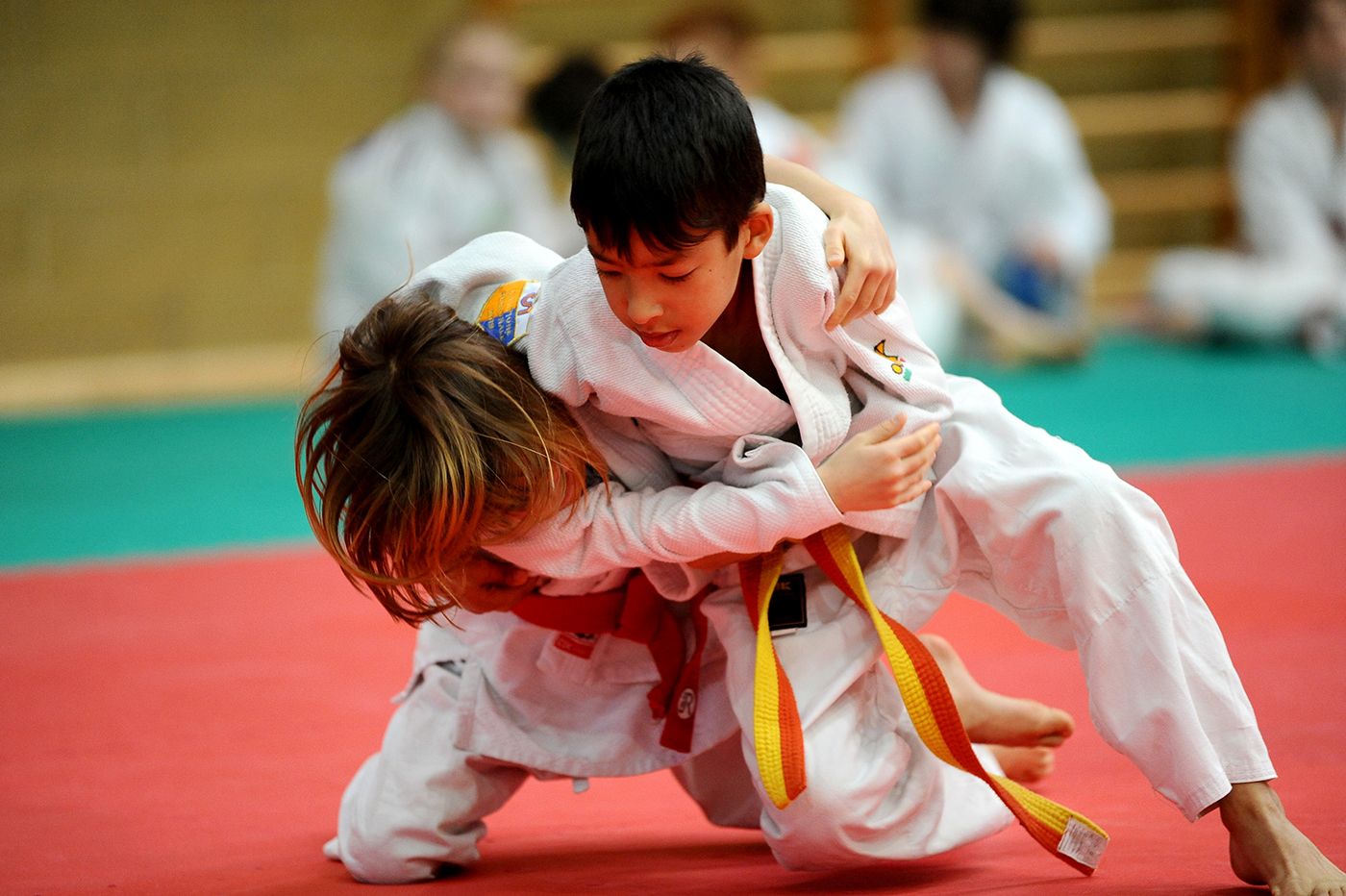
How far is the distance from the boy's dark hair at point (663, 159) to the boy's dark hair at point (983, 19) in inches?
144

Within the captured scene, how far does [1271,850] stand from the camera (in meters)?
1.13

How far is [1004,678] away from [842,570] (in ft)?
2.11

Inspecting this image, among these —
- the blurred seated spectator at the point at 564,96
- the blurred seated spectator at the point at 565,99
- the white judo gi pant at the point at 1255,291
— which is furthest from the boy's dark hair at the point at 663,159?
the white judo gi pant at the point at 1255,291

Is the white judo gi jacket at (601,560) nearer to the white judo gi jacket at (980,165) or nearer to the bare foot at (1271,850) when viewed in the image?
the bare foot at (1271,850)

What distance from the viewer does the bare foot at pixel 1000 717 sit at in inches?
56.2

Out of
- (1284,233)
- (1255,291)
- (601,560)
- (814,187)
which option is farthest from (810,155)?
(601,560)

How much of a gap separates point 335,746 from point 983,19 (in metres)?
3.62

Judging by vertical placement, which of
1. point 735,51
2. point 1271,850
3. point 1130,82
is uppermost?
point 1130,82

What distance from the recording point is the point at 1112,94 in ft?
20.3

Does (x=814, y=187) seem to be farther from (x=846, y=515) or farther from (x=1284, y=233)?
(x=1284, y=233)

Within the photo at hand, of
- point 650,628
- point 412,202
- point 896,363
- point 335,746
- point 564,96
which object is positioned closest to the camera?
point 896,363

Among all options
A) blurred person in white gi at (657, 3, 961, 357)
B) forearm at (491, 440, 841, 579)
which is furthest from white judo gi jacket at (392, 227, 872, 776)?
blurred person in white gi at (657, 3, 961, 357)

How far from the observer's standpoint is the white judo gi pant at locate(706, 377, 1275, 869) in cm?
119

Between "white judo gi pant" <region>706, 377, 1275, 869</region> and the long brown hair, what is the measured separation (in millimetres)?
258
